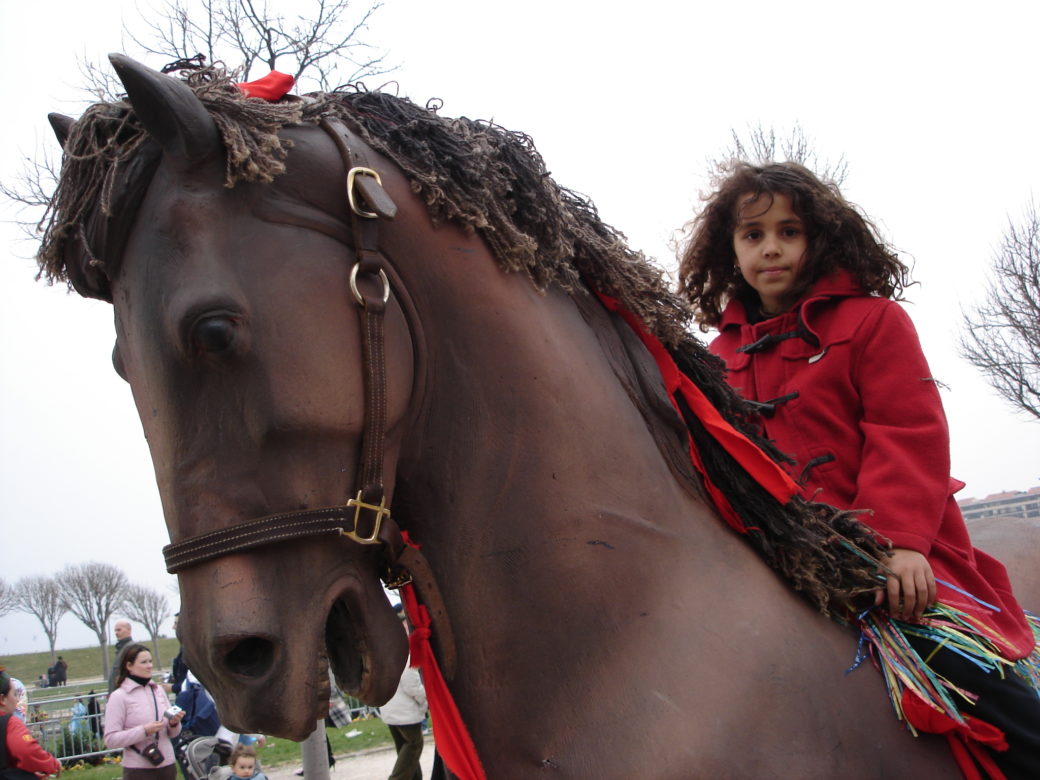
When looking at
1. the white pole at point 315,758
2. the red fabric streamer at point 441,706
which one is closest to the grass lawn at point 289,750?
the white pole at point 315,758

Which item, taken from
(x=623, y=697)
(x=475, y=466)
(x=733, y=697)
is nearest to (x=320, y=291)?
(x=475, y=466)

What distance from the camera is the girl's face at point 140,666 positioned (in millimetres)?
6598

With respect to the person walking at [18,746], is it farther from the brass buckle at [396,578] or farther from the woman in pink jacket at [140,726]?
the brass buckle at [396,578]

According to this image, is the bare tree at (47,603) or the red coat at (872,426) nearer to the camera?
the red coat at (872,426)

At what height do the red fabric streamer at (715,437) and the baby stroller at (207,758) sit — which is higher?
the red fabric streamer at (715,437)

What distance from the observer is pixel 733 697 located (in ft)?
5.36

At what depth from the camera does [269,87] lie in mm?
1817

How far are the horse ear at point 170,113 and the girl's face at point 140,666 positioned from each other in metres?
6.23

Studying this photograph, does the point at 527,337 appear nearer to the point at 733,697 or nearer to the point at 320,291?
the point at 320,291

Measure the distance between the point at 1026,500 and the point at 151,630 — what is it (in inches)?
1792

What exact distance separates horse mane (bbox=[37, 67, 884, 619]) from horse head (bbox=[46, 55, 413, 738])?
4 centimetres

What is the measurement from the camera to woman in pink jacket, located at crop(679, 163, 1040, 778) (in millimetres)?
1990

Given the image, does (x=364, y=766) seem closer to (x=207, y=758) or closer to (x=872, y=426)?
(x=207, y=758)

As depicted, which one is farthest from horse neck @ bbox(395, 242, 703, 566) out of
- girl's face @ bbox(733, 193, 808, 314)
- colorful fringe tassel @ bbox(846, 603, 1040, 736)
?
girl's face @ bbox(733, 193, 808, 314)
